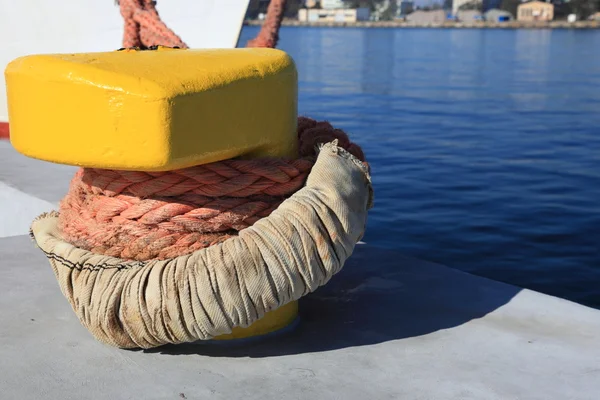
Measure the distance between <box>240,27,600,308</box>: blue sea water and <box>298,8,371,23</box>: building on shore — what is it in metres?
85.1

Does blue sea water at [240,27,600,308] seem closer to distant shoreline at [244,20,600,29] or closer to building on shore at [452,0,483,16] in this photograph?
distant shoreline at [244,20,600,29]

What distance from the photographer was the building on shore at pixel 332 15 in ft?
325

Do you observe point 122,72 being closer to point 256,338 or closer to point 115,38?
point 256,338

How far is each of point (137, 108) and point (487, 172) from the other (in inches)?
245

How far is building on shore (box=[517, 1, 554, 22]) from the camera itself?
8419 cm

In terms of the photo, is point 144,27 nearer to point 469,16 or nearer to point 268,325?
point 268,325

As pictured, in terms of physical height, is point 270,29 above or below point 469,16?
below

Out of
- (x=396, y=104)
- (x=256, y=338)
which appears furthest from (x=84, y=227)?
(x=396, y=104)

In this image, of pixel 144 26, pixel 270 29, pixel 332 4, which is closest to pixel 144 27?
pixel 144 26

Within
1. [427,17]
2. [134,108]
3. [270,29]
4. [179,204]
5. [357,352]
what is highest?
[427,17]

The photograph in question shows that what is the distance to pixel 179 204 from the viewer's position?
5.99 feet

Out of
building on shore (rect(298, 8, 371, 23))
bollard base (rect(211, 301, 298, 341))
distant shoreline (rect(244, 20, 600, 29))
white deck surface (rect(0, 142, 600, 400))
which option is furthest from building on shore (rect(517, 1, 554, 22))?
bollard base (rect(211, 301, 298, 341))

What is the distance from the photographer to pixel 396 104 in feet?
43.9

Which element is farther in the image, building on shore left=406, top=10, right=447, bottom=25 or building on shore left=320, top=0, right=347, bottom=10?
building on shore left=320, top=0, right=347, bottom=10
